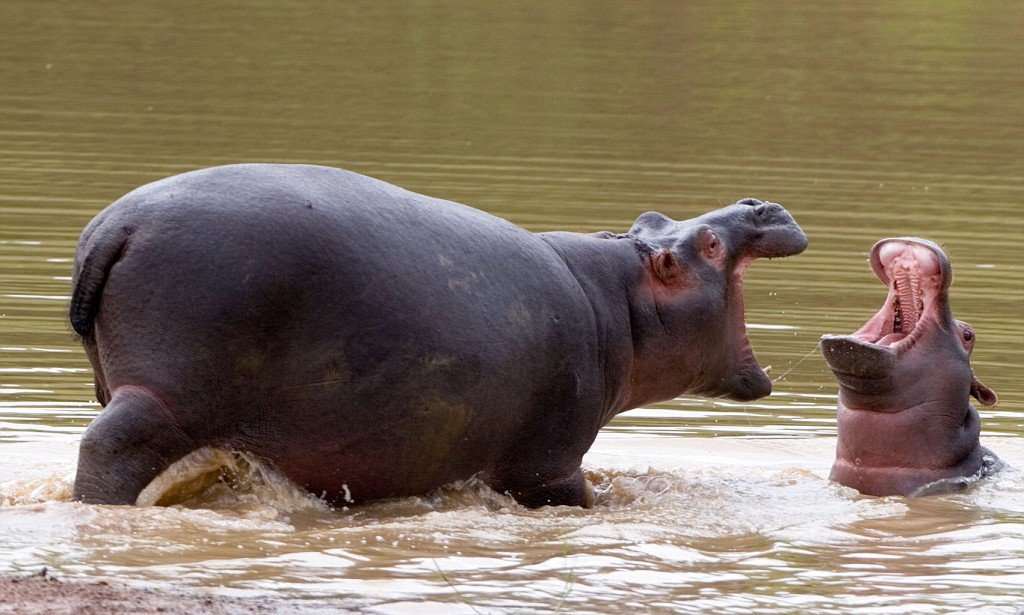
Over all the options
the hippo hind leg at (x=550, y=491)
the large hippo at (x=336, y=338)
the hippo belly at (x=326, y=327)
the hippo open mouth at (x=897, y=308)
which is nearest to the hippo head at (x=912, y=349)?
the hippo open mouth at (x=897, y=308)

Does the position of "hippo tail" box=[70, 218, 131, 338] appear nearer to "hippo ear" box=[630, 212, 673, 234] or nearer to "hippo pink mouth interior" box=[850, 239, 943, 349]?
"hippo ear" box=[630, 212, 673, 234]

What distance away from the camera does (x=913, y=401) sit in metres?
7.29

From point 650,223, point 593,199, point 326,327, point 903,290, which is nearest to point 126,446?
point 326,327

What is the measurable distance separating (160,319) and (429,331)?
866 mm

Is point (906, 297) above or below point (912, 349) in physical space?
above

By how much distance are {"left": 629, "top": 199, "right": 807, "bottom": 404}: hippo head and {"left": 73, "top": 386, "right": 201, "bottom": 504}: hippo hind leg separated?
2043 mm

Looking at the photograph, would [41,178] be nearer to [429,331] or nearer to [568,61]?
[429,331]

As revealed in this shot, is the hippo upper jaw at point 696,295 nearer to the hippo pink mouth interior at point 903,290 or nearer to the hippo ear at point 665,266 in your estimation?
the hippo ear at point 665,266

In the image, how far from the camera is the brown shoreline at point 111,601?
4.51 m

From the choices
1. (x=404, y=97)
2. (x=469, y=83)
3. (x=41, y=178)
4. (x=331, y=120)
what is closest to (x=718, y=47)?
(x=469, y=83)

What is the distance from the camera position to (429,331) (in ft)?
19.2

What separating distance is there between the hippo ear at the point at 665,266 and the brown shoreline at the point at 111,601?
2491mm

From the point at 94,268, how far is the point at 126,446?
0.55 metres

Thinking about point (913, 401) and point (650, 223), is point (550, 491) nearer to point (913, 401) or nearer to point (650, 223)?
point (650, 223)
